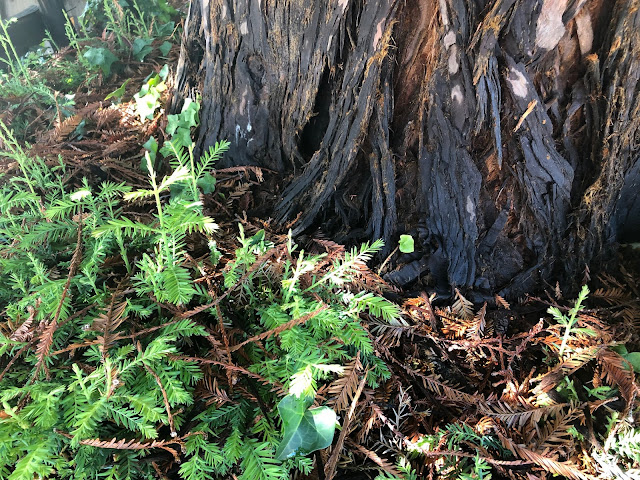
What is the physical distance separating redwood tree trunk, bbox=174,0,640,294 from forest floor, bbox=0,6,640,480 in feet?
0.40

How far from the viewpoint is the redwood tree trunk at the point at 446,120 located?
120 centimetres

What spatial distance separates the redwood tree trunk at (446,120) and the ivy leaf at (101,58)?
3.02 feet

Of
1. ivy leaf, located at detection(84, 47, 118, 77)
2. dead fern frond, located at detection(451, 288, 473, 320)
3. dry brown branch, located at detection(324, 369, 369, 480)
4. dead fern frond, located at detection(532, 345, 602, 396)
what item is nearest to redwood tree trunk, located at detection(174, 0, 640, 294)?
dead fern frond, located at detection(451, 288, 473, 320)

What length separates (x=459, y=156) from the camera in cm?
133

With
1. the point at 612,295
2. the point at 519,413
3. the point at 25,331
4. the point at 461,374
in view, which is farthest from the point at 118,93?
the point at 612,295

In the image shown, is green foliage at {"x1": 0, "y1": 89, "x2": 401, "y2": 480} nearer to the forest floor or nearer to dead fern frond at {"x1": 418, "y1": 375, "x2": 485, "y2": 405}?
the forest floor

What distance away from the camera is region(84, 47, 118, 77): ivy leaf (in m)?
2.27

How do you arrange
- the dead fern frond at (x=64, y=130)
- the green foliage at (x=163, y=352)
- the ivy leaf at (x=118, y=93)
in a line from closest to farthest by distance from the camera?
the green foliage at (x=163, y=352), the dead fern frond at (x=64, y=130), the ivy leaf at (x=118, y=93)

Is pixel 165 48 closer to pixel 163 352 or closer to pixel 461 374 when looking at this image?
pixel 163 352

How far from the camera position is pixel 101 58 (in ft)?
7.44

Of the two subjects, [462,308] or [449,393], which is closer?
[449,393]

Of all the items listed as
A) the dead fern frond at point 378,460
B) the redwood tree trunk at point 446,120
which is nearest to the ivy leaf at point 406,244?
the redwood tree trunk at point 446,120

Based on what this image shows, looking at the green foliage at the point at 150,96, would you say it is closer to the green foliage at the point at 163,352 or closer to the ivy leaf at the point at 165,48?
the ivy leaf at the point at 165,48

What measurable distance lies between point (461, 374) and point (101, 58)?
7.47ft
